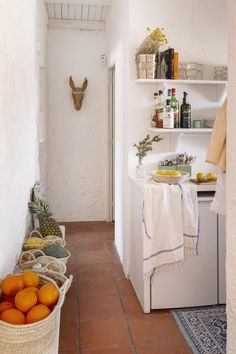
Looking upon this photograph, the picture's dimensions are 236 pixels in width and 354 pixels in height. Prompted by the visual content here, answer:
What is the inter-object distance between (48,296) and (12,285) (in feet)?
0.60

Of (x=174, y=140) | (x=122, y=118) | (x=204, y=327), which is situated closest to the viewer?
(x=204, y=327)

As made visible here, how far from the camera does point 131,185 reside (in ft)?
11.0

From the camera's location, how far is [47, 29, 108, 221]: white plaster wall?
5.32 metres

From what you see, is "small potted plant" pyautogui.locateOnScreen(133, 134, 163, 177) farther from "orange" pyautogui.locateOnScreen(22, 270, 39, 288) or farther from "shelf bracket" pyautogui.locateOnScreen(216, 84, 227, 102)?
"orange" pyautogui.locateOnScreen(22, 270, 39, 288)

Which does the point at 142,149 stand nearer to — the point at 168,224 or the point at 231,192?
the point at 168,224

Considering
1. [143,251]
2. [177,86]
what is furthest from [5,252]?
[177,86]

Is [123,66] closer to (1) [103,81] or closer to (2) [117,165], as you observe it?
(2) [117,165]

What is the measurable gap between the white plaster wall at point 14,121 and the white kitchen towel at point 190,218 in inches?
44.5

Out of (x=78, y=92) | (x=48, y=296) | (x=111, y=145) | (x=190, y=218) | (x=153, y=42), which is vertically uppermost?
(x=153, y=42)

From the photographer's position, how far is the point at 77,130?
5457 mm

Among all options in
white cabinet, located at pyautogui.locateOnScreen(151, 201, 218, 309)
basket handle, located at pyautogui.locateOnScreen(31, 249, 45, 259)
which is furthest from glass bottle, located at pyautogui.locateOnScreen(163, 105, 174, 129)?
basket handle, located at pyautogui.locateOnScreen(31, 249, 45, 259)

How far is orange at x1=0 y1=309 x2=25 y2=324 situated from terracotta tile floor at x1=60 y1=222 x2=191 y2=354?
86 centimetres

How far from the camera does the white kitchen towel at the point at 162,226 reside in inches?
108

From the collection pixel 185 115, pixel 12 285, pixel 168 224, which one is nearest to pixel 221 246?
pixel 168 224
